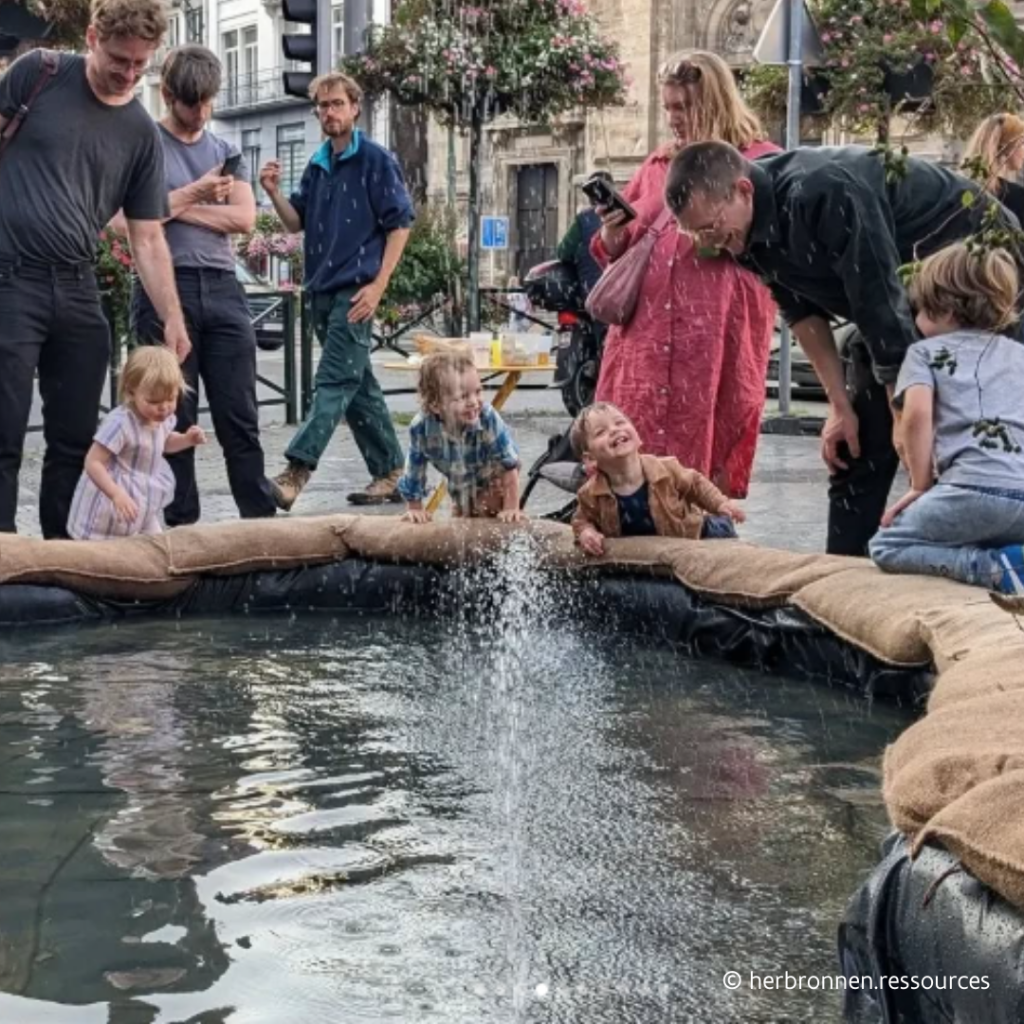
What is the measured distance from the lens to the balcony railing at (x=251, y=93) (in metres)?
52.1

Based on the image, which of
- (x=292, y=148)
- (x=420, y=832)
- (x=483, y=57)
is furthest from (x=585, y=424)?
(x=292, y=148)

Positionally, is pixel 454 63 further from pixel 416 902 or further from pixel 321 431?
pixel 416 902

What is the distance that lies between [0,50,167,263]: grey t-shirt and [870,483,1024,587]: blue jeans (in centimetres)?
301

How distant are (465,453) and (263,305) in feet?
36.5

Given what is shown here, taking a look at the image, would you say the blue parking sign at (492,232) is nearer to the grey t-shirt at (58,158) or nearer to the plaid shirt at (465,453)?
the plaid shirt at (465,453)

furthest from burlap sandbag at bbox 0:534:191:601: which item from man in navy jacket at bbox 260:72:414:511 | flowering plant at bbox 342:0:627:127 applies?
flowering plant at bbox 342:0:627:127

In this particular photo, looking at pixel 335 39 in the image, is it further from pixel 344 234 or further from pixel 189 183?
pixel 189 183

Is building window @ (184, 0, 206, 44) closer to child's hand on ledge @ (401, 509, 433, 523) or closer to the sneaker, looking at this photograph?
child's hand on ledge @ (401, 509, 433, 523)

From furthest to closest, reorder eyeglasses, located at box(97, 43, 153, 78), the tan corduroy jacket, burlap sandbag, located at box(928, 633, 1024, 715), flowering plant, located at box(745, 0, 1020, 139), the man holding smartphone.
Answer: flowering plant, located at box(745, 0, 1020, 139)
the man holding smartphone
eyeglasses, located at box(97, 43, 153, 78)
the tan corduroy jacket
burlap sandbag, located at box(928, 633, 1024, 715)

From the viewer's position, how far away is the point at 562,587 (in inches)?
259

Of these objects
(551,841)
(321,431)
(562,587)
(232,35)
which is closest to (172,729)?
(551,841)

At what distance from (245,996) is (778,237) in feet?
10.4

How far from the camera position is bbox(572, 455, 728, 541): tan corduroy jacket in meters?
6.50

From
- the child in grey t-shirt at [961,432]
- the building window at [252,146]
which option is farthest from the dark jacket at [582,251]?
the building window at [252,146]
